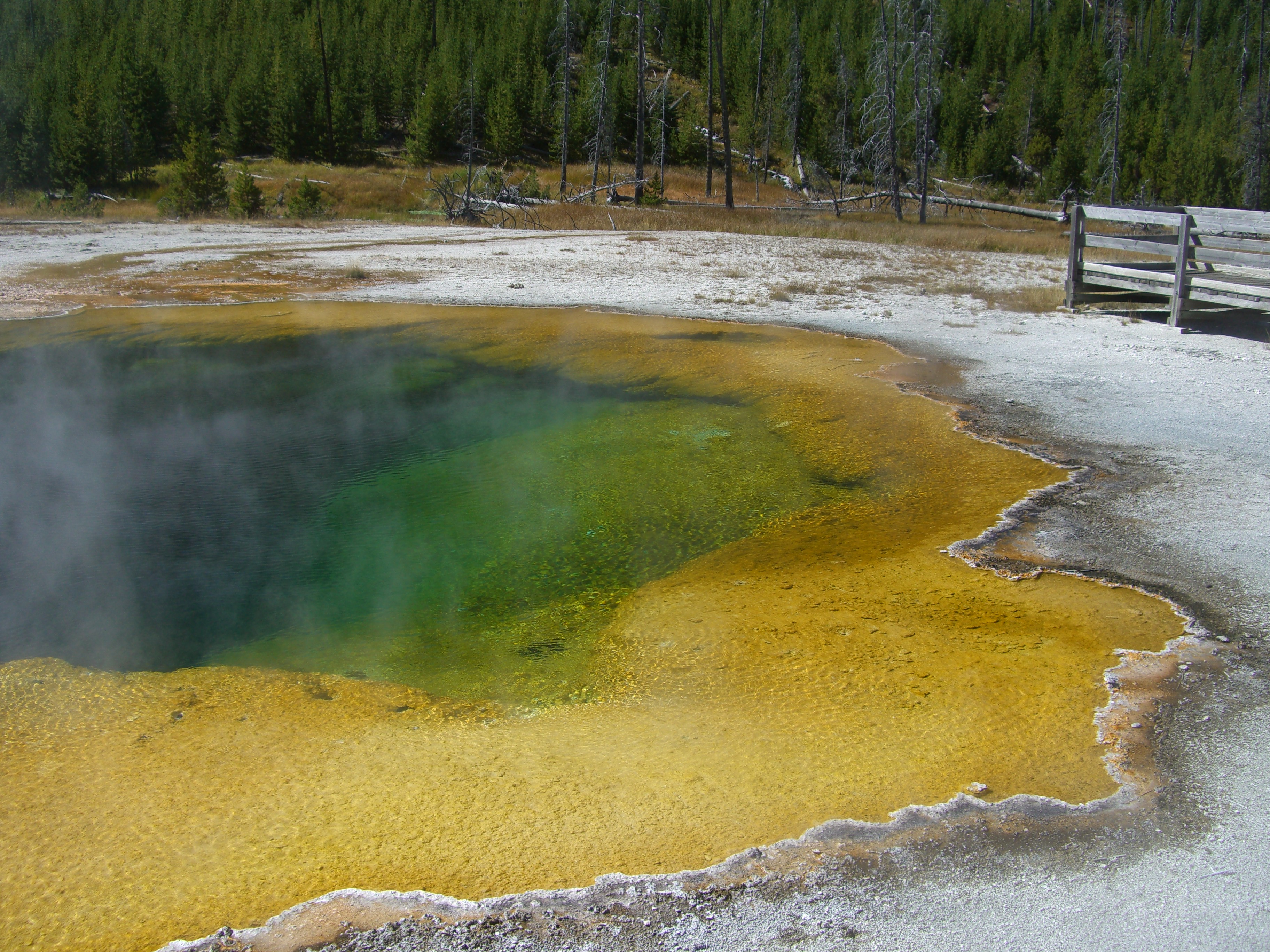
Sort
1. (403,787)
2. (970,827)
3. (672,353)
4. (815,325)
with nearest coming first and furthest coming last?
1. (970,827)
2. (403,787)
3. (672,353)
4. (815,325)

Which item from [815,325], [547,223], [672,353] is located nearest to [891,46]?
[547,223]

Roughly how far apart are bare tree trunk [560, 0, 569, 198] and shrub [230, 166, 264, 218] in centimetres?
1538

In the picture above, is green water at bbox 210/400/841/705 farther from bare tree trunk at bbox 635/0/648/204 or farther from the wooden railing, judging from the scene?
bare tree trunk at bbox 635/0/648/204

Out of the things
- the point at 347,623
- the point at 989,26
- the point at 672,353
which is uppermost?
the point at 989,26

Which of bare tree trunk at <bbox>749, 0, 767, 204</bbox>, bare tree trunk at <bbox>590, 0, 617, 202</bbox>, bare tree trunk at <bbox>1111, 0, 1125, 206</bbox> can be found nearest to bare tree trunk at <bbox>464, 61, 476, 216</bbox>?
bare tree trunk at <bbox>590, 0, 617, 202</bbox>

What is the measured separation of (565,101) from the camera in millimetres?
44125

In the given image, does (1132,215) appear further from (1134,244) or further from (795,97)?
(795,97)

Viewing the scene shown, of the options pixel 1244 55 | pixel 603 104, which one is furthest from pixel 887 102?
pixel 1244 55

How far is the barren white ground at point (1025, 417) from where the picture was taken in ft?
8.48

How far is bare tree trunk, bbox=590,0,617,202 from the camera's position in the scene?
3641 centimetres

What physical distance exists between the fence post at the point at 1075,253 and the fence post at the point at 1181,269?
1.20 meters

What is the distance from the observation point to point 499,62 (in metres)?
53.4

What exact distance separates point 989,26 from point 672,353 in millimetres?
65119

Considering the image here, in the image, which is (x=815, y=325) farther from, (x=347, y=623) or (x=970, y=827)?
(x=970, y=827)
